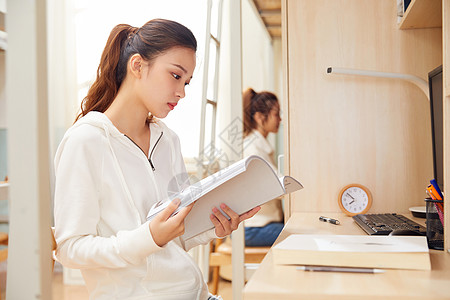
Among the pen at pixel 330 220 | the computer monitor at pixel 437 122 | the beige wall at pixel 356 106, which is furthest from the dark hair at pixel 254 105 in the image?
the computer monitor at pixel 437 122

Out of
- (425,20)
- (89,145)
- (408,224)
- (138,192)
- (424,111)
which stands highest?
(425,20)

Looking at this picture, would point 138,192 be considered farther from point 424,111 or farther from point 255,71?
point 255,71

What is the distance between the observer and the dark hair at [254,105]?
3.44 meters

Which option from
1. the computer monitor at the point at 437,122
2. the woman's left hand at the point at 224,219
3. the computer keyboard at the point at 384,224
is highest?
the computer monitor at the point at 437,122

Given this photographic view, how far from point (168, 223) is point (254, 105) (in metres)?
2.71

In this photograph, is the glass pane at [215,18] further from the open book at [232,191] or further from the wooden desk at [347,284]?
the wooden desk at [347,284]

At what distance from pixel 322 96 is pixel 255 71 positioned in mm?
2677

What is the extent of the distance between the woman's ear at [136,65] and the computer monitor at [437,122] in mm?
764

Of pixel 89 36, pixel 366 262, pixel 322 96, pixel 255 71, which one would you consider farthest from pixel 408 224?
pixel 255 71

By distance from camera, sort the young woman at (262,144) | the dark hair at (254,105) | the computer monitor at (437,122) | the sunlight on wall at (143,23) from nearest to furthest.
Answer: the computer monitor at (437,122)
the young woman at (262,144)
the sunlight on wall at (143,23)
the dark hair at (254,105)

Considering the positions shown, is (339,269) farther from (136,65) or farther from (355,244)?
(136,65)

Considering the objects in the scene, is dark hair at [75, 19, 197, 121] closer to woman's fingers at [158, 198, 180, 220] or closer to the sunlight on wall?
woman's fingers at [158, 198, 180, 220]

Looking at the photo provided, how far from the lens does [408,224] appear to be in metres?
1.13

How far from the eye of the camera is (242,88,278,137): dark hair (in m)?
3.44
